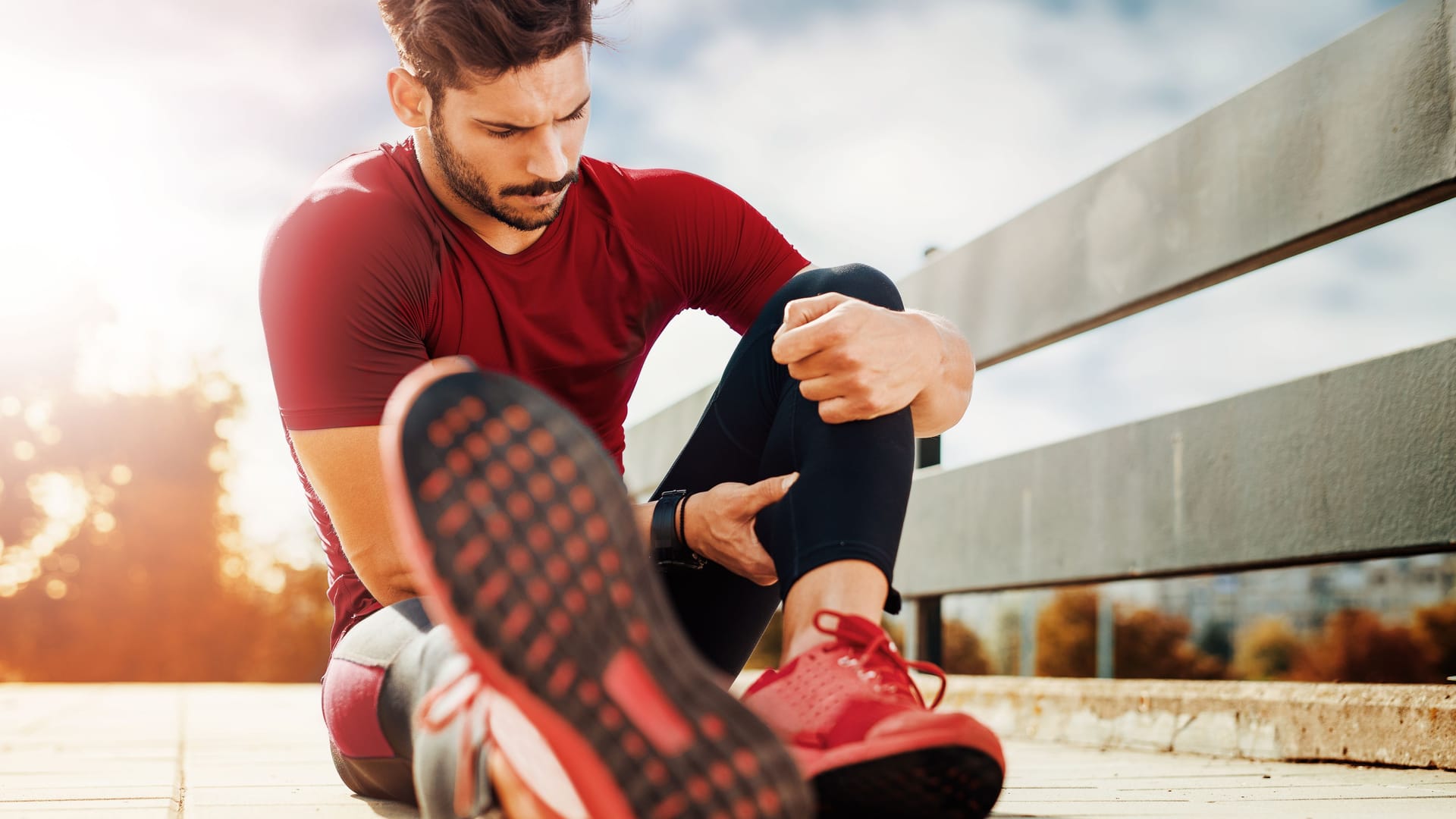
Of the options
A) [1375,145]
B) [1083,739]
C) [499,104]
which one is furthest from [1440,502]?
[499,104]

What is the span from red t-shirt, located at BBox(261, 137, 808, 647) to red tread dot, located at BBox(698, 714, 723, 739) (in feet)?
2.40

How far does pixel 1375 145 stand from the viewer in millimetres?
Result: 1700

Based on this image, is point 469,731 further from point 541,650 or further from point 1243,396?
point 1243,396

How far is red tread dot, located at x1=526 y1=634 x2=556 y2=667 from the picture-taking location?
2.14 ft

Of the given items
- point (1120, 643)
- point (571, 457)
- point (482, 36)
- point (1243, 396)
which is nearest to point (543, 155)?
point (482, 36)

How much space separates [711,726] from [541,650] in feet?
0.38

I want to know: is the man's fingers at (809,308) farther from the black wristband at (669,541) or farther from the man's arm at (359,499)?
the man's arm at (359,499)

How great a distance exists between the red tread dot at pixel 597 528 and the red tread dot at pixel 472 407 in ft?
0.32

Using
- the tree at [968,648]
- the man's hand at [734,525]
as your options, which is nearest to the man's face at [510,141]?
the man's hand at [734,525]

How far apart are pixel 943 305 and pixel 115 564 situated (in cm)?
1842

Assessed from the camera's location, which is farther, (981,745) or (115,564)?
(115,564)

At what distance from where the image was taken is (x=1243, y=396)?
194 cm

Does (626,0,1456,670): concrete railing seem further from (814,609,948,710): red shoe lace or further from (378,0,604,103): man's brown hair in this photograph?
(378,0,604,103): man's brown hair

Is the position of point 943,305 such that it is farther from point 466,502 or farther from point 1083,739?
point 466,502
